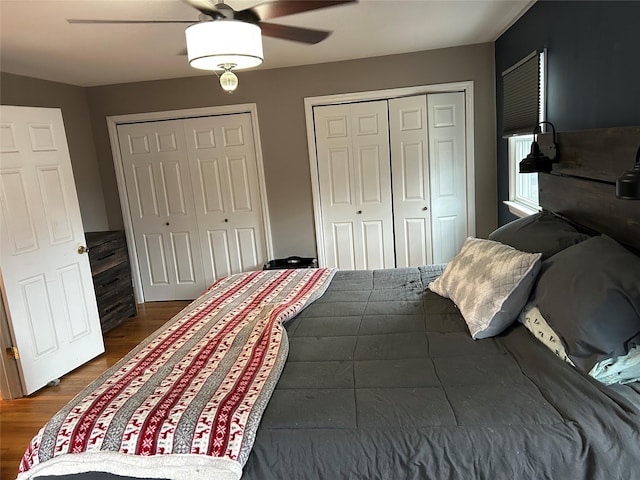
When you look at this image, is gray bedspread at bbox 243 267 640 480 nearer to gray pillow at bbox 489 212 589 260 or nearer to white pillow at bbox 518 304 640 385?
white pillow at bbox 518 304 640 385

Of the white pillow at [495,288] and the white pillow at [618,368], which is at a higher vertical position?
the white pillow at [495,288]

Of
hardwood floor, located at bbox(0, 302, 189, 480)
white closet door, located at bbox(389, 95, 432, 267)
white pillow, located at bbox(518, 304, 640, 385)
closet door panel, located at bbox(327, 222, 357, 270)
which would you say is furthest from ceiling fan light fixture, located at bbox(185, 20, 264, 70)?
closet door panel, located at bbox(327, 222, 357, 270)

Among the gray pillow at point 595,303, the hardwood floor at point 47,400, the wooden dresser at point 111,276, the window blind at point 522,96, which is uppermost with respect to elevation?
the window blind at point 522,96

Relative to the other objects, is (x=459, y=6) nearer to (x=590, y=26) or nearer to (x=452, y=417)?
(x=590, y=26)

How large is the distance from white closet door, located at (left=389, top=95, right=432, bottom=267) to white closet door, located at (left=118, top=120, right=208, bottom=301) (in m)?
2.07

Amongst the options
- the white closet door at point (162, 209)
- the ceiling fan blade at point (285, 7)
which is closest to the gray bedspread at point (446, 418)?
the ceiling fan blade at point (285, 7)

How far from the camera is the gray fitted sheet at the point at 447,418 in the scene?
1.27m

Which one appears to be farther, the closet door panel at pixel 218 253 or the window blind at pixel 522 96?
the closet door panel at pixel 218 253

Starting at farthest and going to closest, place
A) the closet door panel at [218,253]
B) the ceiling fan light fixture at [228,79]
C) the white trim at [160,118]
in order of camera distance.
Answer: the closet door panel at [218,253] → the white trim at [160,118] → the ceiling fan light fixture at [228,79]

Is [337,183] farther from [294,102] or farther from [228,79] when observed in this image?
[228,79]

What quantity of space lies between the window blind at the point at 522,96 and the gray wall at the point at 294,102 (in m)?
0.46

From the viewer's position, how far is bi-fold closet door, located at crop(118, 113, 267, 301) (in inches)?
180

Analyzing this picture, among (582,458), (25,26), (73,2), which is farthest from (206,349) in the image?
(25,26)

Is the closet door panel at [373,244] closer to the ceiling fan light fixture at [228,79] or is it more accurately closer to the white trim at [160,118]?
the white trim at [160,118]
